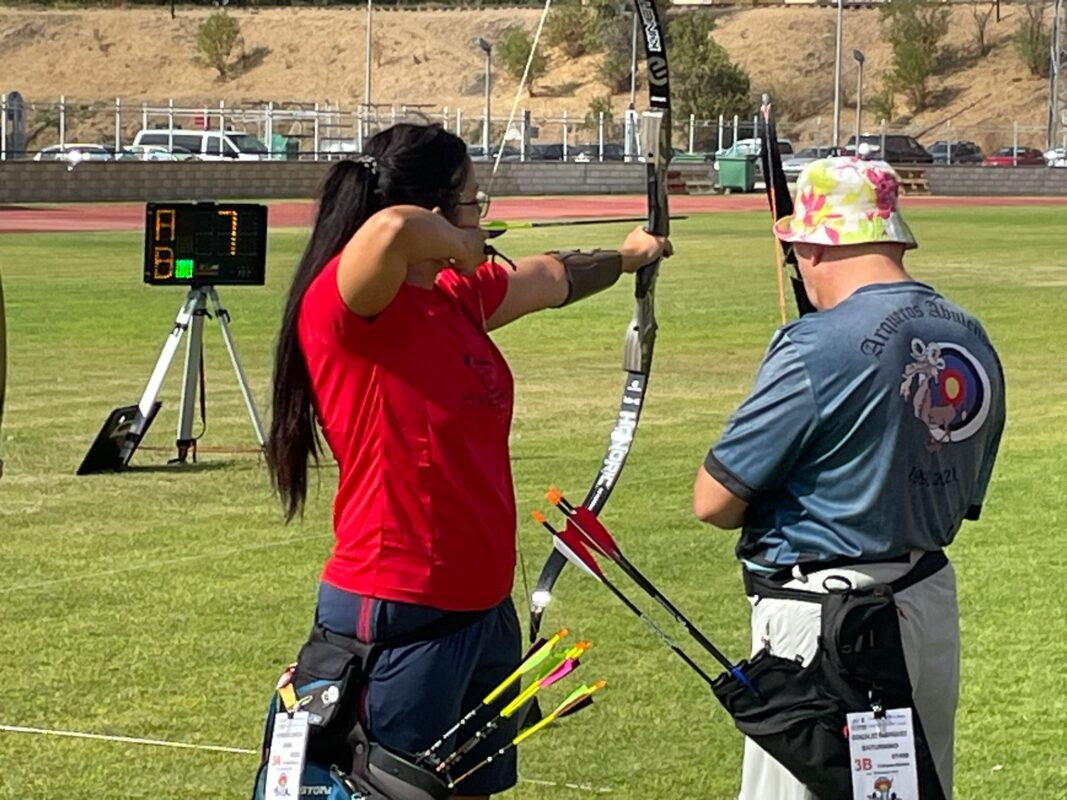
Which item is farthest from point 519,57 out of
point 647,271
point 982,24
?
point 647,271

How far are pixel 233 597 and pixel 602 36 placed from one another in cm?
9017

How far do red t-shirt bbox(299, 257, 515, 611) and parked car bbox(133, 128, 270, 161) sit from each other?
54136 mm

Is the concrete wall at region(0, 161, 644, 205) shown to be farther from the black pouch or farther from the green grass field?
the black pouch

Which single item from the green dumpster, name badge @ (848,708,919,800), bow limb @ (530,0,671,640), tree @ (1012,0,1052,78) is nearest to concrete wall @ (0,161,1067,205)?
the green dumpster

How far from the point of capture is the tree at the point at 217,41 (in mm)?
103688

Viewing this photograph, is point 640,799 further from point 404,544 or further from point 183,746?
point 404,544

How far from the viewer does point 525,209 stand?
45312 mm

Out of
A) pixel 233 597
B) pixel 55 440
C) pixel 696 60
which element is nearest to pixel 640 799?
pixel 233 597

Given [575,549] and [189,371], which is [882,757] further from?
[189,371]

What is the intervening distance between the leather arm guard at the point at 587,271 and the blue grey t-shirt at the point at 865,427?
1.11m

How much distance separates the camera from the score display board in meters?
12.2

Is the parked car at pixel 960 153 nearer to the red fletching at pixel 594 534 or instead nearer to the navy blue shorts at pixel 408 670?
the red fletching at pixel 594 534

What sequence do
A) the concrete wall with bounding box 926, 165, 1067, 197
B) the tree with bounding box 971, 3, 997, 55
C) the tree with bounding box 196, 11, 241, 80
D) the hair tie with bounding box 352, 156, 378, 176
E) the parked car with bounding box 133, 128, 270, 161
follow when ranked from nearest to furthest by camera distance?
1. the hair tie with bounding box 352, 156, 378, 176
2. the parked car with bounding box 133, 128, 270, 161
3. the concrete wall with bounding box 926, 165, 1067, 197
4. the tree with bounding box 971, 3, 997, 55
5. the tree with bounding box 196, 11, 241, 80

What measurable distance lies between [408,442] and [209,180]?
4715 cm
